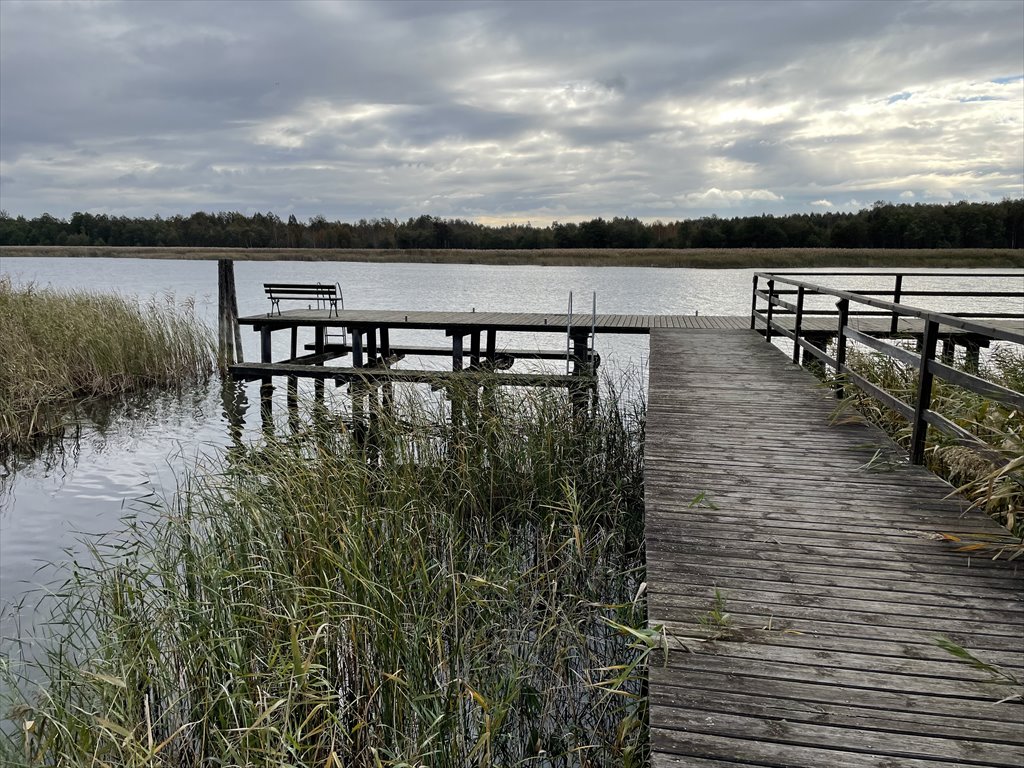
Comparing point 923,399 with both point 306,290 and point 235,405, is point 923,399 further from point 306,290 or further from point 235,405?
point 306,290

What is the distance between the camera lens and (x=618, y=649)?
4.04m

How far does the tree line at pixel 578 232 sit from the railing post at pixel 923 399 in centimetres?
4929

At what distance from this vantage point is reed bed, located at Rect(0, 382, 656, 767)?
9.48 feet

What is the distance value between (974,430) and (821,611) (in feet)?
11.8

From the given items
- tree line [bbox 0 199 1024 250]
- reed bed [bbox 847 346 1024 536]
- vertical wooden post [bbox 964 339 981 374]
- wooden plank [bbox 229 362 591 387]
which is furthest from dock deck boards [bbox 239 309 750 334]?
tree line [bbox 0 199 1024 250]

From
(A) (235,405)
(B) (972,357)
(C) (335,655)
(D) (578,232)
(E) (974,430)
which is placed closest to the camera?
(C) (335,655)

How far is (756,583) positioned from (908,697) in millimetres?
837

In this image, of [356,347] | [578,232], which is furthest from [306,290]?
[578,232]

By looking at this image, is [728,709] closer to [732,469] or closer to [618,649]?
[618,649]

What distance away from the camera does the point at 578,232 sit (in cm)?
5725

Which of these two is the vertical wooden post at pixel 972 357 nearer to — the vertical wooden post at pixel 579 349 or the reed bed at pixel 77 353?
the vertical wooden post at pixel 579 349

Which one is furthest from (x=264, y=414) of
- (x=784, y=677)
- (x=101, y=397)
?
(x=784, y=677)

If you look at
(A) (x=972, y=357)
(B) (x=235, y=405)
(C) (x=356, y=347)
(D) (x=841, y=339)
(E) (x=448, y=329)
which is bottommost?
(B) (x=235, y=405)

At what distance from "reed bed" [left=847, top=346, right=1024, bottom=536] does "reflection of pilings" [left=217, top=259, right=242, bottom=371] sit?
1079 cm
